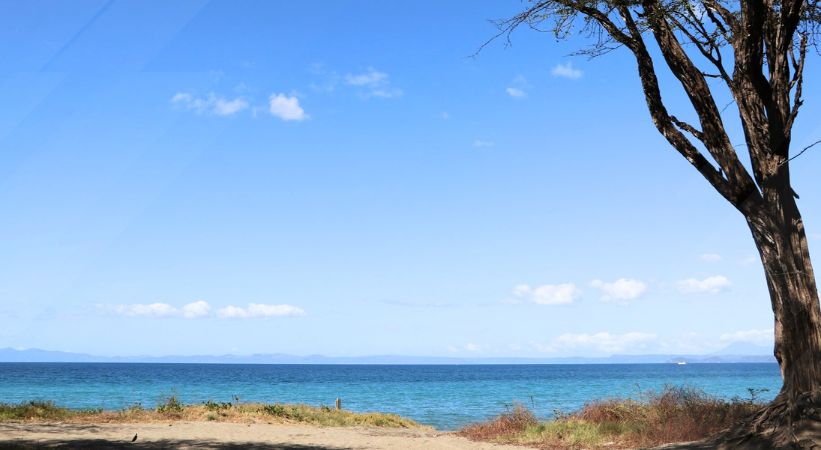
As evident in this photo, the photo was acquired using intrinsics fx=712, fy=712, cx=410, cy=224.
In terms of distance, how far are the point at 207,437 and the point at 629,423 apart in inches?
442

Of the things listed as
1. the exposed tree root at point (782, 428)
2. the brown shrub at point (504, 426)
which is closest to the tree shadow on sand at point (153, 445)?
the brown shrub at point (504, 426)

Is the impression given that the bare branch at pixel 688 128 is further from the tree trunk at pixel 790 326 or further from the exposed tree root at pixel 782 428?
the exposed tree root at pixel 782 428

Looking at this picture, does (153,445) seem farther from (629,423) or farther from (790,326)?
(790,326)

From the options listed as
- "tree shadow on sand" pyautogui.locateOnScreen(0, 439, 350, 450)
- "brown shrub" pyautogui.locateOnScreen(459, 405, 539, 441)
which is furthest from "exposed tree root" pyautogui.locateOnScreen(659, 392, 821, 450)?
"tree shadow on sand" pyautogui.locateOnScreen(0, 439, 350, 450)

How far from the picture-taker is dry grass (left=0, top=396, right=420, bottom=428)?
23000 mm

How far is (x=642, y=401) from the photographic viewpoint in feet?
69.2

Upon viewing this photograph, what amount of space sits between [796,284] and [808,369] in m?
1.48

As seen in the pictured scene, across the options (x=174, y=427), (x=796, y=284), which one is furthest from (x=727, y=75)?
(x=174, y=427)

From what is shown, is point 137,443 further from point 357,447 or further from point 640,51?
point 640,51

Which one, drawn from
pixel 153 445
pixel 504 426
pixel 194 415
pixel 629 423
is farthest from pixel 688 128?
pixel 194 415

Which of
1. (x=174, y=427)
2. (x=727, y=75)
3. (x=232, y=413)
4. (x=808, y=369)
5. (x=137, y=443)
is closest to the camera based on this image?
(x=808, y=369)

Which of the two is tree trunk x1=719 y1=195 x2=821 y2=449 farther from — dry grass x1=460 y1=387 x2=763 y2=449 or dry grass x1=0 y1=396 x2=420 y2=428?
dry grass x1=0 y1=396 x2=420 y2=428

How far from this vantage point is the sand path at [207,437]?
1681cm

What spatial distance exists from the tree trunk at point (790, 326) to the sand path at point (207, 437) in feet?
22.6
